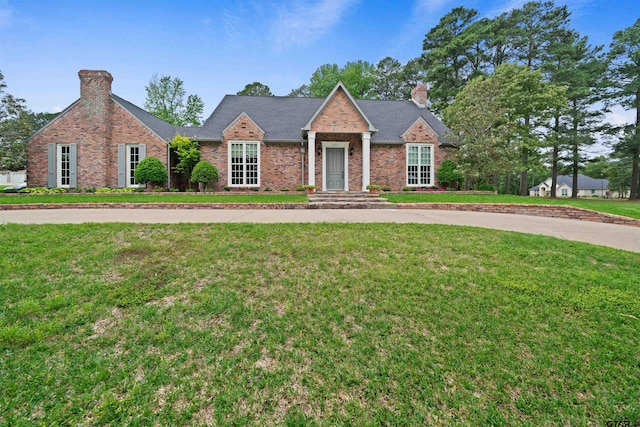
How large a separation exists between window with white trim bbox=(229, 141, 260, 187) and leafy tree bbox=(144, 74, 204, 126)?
18.7 metres

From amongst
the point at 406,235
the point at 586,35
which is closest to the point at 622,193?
the point at 586,35

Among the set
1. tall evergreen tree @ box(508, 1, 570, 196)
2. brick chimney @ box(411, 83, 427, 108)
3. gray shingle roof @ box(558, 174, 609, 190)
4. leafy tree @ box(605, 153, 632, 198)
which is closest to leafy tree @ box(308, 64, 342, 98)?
brick chimney @ box(411, 83, 427, 108)

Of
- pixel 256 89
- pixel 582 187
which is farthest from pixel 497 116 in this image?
pixel 582 187

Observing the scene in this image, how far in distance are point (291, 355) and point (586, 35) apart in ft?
111

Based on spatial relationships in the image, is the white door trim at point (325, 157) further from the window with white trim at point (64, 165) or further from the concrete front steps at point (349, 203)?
the window with white trim at point (64, 165)

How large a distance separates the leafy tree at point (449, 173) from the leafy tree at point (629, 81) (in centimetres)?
1797

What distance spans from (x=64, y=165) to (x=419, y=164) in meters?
19.8

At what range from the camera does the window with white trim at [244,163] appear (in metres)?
15.5

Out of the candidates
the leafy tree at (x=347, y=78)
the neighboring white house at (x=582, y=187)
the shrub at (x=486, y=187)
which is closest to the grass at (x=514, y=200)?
the shrub at (x=486, y=187)

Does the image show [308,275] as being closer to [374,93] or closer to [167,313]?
[167,313]

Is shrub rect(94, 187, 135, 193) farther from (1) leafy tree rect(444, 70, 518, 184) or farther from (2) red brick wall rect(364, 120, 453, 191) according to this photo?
(1) leafy tree rect(444, 70, 518, 184)

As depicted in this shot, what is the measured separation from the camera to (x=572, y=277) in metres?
3.81

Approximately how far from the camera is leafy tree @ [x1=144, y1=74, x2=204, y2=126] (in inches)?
1166

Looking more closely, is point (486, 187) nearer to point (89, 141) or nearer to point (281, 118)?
point (281, 118)
